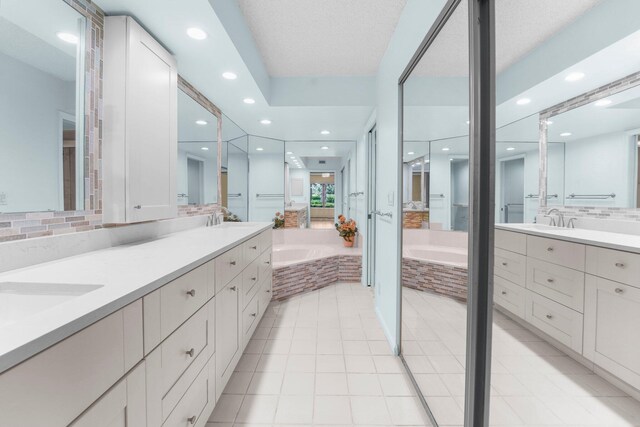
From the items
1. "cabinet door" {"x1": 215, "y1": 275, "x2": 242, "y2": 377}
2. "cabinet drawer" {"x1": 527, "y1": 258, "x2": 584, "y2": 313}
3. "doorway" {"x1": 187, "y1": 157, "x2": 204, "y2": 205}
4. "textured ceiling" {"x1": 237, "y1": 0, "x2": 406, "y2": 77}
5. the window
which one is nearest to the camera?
"cabinet drawer" {"x1": 527, "y1": 258, "x2": 584, "y2": 313}

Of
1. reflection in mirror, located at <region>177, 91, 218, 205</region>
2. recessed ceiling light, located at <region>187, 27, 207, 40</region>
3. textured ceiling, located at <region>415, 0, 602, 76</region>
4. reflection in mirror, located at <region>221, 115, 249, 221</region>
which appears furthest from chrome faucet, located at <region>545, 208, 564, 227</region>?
reflection in mirror, located at <region>221, 115, 249, 221</region>

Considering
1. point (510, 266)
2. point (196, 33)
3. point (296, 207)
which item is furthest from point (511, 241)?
point (296, 207)

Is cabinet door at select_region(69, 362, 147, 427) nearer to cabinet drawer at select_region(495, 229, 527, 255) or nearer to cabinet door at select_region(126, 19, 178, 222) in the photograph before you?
cabinet door at select_region(126, 19, 178, 222)

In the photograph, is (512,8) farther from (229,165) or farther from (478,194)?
(229,165)

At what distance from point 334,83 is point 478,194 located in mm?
2390

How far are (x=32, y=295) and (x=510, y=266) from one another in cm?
145

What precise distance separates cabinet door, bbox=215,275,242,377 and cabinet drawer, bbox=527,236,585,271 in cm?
135

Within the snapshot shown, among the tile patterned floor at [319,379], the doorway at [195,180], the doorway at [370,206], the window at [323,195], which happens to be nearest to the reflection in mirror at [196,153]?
the doorway at [195,180]

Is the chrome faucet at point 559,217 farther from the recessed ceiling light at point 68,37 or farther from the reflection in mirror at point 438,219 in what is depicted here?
the recessed ceiling light at point 68,37

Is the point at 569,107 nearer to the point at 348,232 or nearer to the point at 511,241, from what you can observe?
the point at 511,241

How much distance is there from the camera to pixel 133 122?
1.56 meters

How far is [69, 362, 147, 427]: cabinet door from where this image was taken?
65cm

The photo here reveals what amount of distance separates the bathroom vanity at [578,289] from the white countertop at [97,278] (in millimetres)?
1053

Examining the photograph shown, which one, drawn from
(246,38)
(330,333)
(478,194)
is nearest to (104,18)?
(246,38)
